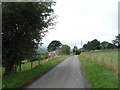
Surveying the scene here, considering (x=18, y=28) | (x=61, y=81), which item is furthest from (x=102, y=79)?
(x=18, y=28)

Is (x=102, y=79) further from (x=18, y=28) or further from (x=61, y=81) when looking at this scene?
(x=18, y=28)

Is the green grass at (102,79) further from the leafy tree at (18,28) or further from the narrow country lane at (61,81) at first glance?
the leafy tree at (18,28)

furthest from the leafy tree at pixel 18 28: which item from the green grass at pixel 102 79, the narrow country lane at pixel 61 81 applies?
the green grass at pixel 102 79

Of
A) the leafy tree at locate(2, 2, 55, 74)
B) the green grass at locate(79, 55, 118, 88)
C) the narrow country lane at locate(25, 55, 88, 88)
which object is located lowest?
the narrow country lane at locate(25, 55, 88, 88)

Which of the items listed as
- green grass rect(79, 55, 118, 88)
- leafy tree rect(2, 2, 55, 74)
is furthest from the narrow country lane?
leafy tree rect(2, 2, 55, 74)

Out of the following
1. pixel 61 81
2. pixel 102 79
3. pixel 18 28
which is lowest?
pixel 61 81

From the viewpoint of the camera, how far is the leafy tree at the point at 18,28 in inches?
388

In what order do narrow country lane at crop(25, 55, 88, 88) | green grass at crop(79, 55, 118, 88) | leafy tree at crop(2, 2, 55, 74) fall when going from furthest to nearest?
leafy tree at crop(2, 2, 55, 74)
narrow country lane at crop(25, 55, 88, 88)
green grass at crop(79, 55, 118, 88)

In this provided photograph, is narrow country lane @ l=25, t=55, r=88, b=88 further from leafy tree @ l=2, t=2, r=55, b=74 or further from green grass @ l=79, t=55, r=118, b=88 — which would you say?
leafy tree @ l=2, t=2, r=55, b=74

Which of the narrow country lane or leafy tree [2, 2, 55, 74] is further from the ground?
leafy tree [2, 2, 55, 74]

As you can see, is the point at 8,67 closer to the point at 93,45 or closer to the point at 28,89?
the point at 28,89

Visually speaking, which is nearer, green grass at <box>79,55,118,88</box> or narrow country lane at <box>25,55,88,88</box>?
green grass at <box>79,55,118,88</box>

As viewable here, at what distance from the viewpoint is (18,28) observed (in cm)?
1130

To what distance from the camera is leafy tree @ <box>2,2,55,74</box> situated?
32.3 feet
